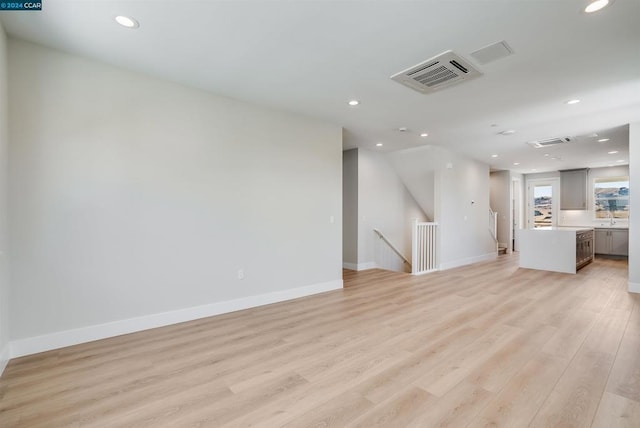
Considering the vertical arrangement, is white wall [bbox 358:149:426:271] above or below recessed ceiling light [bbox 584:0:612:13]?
below

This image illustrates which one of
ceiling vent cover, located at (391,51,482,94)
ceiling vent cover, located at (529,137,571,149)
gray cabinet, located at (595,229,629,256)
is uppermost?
ceiling vent cover, located at (391,51,482,94)

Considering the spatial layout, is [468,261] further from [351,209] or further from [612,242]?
[612,242]

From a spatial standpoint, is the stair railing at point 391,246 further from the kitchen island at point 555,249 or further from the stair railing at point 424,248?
the kitchen island at point 555,249

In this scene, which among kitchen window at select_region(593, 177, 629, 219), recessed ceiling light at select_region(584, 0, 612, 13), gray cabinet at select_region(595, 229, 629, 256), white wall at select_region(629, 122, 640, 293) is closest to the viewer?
recessed ceiling light at select_region(584, 0, 612, 13)

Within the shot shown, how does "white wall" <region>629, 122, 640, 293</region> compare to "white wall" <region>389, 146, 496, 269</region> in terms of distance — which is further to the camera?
"white wall" <region>389, 146, 496, 269</region>

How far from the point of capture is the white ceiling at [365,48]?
2.17 metres

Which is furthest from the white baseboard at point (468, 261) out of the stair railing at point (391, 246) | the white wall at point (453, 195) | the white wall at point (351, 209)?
the white wall at point (351, 209)

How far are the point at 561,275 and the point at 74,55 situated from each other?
8461 millimetres

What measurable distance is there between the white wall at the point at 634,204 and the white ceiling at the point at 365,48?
1.80 ft

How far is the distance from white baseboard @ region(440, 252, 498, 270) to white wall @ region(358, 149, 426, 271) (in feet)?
3.68

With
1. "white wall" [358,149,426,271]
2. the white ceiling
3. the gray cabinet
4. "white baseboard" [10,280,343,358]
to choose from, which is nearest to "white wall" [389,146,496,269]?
"white wall" [358,149,426,271]

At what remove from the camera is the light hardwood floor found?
6.06 ft

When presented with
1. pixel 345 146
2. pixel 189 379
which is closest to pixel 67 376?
pixel 189 379

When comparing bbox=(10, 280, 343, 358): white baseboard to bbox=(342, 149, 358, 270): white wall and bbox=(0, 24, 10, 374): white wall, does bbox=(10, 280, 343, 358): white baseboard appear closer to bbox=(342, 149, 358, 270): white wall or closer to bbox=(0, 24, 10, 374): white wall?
bbox=(0, 24, 10, 374): white wall
